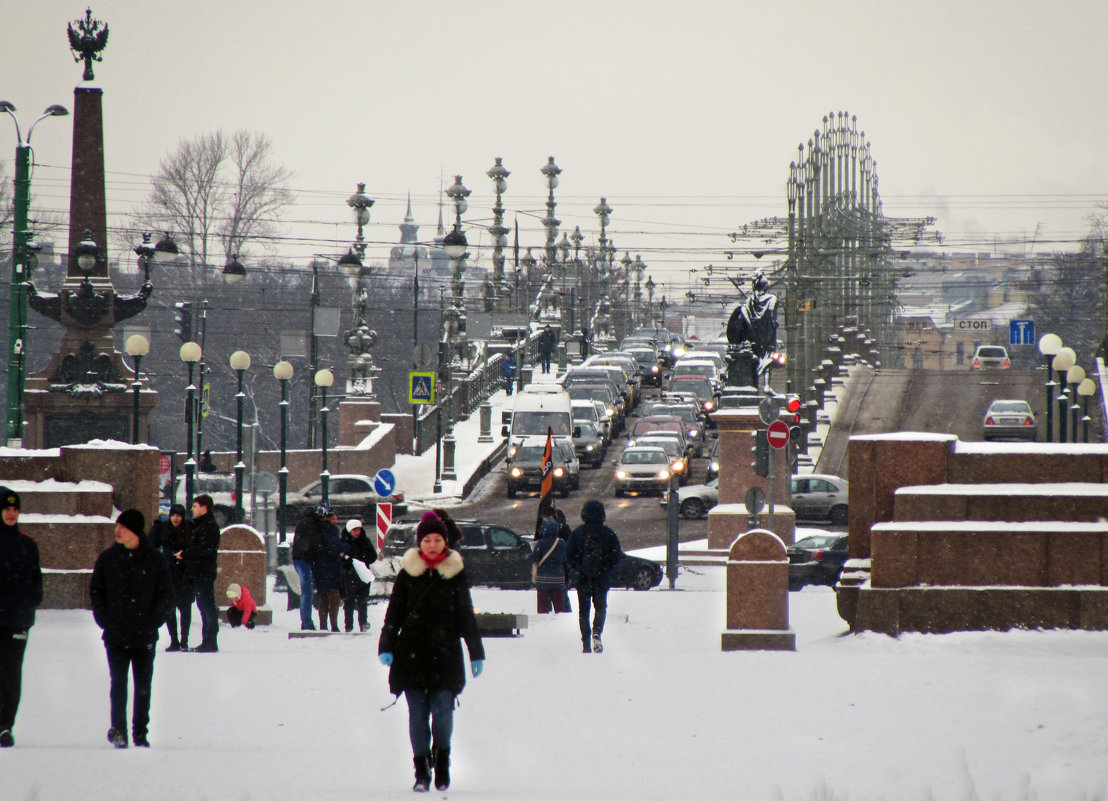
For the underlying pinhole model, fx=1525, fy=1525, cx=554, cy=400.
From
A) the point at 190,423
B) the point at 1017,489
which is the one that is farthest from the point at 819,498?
the point at 1017,489

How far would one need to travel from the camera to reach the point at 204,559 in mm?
13672

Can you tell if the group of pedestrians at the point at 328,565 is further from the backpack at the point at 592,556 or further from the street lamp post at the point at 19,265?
the street lamp post at the point at 19,265

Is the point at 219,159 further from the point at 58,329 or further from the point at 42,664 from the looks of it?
the point at 42,664

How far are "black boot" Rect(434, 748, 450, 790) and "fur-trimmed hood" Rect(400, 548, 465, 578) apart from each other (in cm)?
92

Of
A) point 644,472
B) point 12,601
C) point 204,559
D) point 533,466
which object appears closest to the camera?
point 12,601

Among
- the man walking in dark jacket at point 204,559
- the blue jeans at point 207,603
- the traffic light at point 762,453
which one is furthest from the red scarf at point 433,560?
the traffic light at point 762,453

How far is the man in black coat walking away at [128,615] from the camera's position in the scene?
8.94 m

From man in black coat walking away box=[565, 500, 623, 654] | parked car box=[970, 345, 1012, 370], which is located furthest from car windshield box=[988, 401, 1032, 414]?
man in black coat walking away box=[565, 500, 623, 654]

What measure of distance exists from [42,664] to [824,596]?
12.1 m

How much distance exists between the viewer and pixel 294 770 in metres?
8.45

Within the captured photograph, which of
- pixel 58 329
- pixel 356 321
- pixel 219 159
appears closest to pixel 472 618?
pixel 356 321

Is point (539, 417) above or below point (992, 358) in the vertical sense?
below

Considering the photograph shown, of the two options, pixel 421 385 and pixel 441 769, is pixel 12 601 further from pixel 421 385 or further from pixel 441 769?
pixel 421 385

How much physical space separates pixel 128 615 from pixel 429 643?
2.17 m
